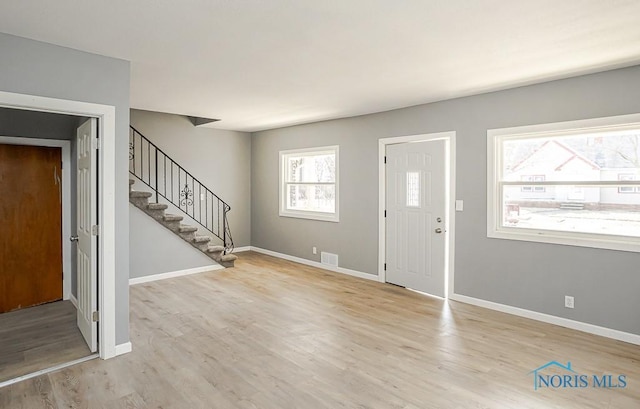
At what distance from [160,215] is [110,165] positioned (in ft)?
9.12

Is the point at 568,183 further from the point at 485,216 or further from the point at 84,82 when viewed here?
the point at 84,82

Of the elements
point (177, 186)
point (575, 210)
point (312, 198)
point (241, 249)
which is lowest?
point (241, 249)

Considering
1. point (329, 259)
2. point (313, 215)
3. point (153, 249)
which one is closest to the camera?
point (153, 249)

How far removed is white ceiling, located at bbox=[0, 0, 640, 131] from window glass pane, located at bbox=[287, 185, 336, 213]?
2561 millimetres

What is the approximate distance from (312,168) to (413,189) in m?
2.35

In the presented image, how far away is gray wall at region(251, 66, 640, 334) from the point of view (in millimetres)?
3609

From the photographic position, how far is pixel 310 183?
23.0 feet

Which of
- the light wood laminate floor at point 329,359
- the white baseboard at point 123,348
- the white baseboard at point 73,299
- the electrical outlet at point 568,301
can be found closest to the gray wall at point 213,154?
the white baseboard at point 73,299

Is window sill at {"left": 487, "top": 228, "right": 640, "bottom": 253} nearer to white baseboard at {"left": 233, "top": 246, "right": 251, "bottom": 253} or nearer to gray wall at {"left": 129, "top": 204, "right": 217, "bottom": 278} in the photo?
gray wall at {"left": 129, "top": 204, "right": 217, "bottom": 278}

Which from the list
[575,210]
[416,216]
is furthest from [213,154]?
[575,210]

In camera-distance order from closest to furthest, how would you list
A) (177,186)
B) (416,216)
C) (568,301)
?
(568,301) → (416,216) → (177,186)

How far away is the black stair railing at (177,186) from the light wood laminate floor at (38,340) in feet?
8.73

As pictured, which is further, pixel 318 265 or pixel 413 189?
pixel 318 265

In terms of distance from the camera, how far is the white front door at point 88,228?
10.4 feet
